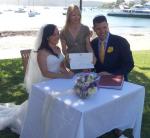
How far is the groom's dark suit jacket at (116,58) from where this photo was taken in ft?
16.6

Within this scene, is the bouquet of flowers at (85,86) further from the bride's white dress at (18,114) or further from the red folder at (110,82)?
the bride's white dress at (18,114)

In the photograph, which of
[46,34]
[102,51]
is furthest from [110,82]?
[46,34]

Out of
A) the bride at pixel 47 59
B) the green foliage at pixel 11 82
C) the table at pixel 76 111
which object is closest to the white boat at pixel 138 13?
the green foliage at pixel 11 82

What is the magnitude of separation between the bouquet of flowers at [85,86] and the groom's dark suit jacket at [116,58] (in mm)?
1334

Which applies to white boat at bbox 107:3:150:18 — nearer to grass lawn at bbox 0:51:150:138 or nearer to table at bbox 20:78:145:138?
grass lawn at bbox 0:51:150:138

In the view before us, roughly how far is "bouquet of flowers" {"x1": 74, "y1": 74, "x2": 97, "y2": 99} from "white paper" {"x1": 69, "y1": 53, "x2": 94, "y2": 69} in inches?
27.0

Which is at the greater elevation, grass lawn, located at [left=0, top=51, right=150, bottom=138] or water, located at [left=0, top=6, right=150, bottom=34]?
grass lawn, located at [left=0, top=51, right=150, bottom=138]

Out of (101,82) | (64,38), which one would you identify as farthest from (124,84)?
(64,38)

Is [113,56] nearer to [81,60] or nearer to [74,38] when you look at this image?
[81,60]

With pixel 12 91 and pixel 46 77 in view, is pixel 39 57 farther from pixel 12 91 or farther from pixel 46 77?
pixel 12 91

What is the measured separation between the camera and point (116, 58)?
16.8 ft

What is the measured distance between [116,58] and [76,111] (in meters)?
1.78

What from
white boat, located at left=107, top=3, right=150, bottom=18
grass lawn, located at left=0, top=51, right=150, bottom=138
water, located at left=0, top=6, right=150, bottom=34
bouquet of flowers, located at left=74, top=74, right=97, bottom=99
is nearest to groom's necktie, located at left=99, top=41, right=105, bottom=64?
grass lawn, located at left=0, top=51, right=150, bottom=138

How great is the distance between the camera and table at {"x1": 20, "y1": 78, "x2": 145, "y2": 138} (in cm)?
360
